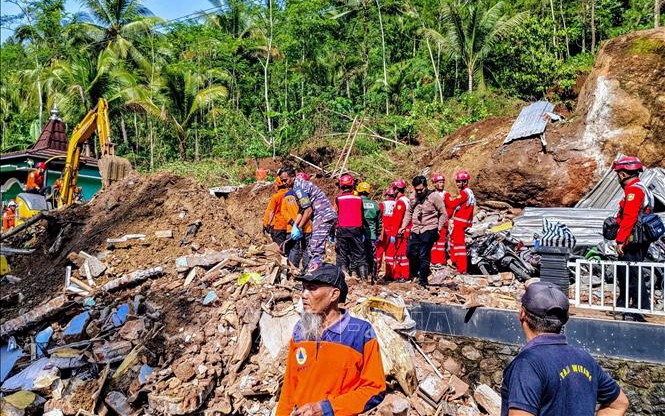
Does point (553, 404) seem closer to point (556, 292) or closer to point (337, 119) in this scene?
point (556, 292)

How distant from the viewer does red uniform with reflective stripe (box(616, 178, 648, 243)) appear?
19.4ft

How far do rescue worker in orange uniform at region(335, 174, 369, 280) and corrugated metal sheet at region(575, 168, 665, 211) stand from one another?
5.71 meters

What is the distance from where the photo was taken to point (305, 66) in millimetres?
25672

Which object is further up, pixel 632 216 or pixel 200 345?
pixel 632 216

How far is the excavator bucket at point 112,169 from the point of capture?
1472 cm

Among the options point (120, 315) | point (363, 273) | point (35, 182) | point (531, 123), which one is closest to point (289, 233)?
point (363, 273)

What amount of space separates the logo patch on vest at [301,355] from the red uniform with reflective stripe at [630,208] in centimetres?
479

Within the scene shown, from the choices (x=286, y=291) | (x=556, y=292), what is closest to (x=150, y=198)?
(x=286, y=291)

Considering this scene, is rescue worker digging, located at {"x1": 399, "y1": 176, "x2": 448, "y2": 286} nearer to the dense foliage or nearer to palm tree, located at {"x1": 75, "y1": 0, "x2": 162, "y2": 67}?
the dense foliage

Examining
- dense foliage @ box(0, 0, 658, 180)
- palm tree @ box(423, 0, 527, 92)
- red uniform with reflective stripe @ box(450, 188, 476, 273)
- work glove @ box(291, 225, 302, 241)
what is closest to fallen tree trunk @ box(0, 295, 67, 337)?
work glove @ box(291, 225, 302, 241)

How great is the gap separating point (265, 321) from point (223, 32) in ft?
84.0

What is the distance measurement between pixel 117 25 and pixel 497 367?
3143cm

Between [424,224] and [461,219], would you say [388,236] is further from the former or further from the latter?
[424,224]

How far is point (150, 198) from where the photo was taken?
40.4 feet
